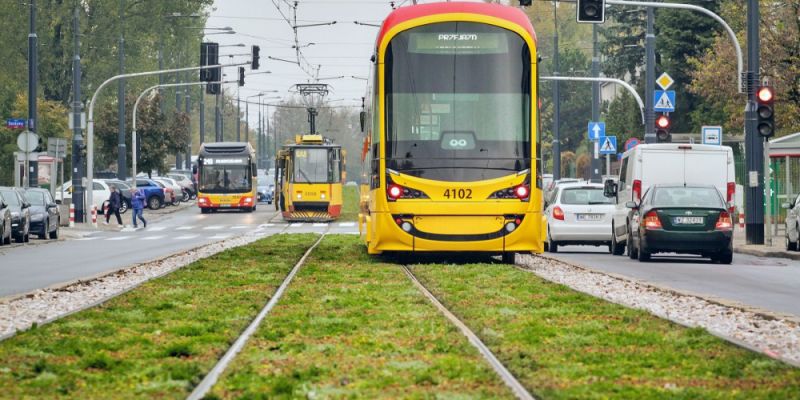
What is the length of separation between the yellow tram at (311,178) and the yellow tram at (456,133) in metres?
37.6

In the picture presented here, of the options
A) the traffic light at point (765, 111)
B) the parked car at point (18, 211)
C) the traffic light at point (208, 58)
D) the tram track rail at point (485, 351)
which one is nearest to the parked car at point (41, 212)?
the parked car at point (18, 211)

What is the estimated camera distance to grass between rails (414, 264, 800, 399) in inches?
380

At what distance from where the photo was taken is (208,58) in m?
59.6

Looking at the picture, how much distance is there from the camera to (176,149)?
93.6m

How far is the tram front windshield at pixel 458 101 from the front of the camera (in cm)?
2448

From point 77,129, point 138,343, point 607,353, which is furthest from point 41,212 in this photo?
point 607,353

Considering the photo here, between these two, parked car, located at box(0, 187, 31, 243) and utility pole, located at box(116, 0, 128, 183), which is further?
utility pole, located at box(116, 0, 128, 183)

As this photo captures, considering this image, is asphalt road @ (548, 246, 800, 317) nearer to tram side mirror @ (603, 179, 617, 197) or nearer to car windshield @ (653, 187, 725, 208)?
car windshield @ (653, 187, 725, 208)

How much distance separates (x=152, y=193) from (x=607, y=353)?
6955 cm

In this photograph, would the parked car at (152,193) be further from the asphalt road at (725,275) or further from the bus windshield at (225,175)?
the asphalt road at (725,275)

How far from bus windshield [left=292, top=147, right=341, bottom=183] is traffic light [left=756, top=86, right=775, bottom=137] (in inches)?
1168

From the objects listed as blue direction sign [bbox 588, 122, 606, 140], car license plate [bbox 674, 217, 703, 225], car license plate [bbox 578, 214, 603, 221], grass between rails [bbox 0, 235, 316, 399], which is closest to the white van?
car license plate [bbox 578, 214, 603, 221]

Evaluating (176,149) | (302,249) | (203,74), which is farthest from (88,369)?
(176,149)

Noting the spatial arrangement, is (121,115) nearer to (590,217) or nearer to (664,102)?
(664,102)
